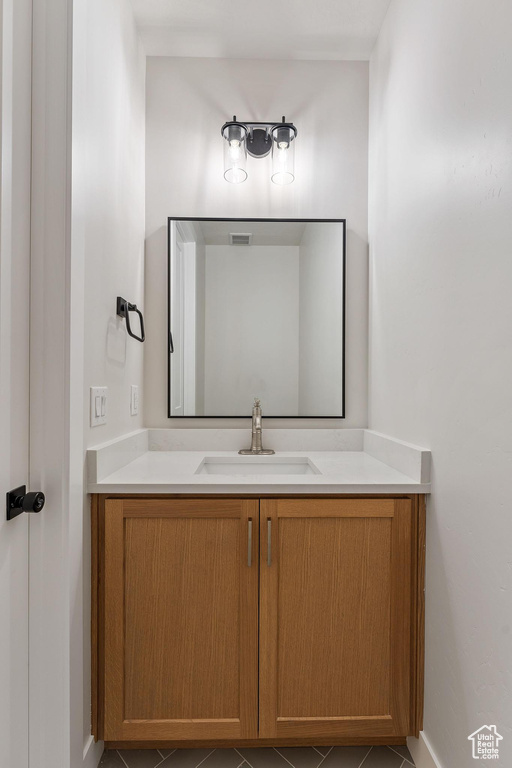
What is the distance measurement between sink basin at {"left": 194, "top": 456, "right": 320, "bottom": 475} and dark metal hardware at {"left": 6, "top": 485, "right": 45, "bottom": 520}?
0.92 meters

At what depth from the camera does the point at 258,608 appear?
1.35 meters

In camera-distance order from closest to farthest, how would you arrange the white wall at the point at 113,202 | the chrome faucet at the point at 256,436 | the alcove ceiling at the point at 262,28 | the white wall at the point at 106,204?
1. the white wall at the point at 106,204
2. the white wall at the point at 113,202
3. the alcove ceiling at the point at 262,28
4. the chrome faucet at the point at 256,436

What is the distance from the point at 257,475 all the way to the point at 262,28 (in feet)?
5.92

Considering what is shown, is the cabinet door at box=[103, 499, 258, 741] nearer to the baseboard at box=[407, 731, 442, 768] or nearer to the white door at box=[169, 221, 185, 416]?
the baseboard at box=[407, 731, 442, 768]

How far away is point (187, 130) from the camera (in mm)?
2008

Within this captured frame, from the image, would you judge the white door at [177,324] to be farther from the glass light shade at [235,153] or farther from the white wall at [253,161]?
the glass light shade at [235,153]

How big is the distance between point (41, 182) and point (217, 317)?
1.05m

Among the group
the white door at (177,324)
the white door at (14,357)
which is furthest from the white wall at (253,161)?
the white door at (14,357)

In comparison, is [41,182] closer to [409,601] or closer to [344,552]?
[344,552]

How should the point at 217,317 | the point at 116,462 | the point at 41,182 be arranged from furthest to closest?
the point at 217,317
the point at 116,462
the point at 41,182

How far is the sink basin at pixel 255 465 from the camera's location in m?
1.85

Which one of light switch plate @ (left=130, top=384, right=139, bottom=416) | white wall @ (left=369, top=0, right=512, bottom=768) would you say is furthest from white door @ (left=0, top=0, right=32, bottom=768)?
white wall @ (left=369, top=0, right=512, bottom=768)

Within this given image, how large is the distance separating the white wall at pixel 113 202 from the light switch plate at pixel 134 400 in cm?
3

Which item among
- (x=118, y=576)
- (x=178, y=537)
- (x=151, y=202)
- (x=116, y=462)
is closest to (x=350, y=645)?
(x=178, y=537)
